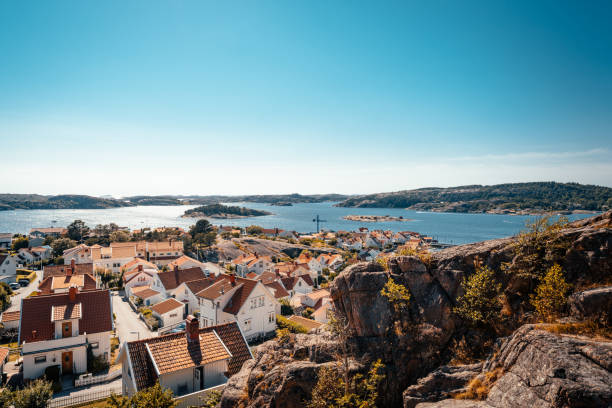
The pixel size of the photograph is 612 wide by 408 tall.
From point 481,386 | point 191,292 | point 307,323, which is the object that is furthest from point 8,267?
point 481,386

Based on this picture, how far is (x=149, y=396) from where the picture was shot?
48.7 ft

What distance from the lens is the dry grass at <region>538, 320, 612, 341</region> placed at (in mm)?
8251

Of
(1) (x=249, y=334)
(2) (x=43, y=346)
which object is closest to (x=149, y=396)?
(2) (x=43, y=346)

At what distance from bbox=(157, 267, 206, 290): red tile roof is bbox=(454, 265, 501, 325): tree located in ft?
172

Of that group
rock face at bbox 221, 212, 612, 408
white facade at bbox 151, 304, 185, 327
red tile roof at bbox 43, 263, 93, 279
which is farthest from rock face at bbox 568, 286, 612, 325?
red tile roof at bbox 43, 263, 93, 279

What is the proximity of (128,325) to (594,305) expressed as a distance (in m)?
48.4

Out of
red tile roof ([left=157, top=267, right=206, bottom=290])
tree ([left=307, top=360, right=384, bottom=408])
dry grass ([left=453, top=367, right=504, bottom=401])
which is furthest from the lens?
red tile roof ([left=157, top=267, right=206, bottom=290])

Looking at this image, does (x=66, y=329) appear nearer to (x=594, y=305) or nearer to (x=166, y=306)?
(x=166, y=306)

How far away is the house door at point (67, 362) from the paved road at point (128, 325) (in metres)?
7.89

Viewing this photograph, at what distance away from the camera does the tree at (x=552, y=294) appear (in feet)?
32.1

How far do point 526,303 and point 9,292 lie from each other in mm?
74758

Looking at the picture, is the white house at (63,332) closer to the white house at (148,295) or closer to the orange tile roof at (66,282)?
the orange tile roof at (66,282)

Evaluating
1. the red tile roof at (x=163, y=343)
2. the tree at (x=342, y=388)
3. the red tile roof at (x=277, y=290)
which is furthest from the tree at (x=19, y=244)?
the tree at (x=342, y=388)

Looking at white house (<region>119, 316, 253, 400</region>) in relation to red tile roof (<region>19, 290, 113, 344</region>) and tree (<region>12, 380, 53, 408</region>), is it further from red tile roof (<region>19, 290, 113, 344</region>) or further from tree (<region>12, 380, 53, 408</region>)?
red tile roof (<region>19, 290, 113, 344</region>)
